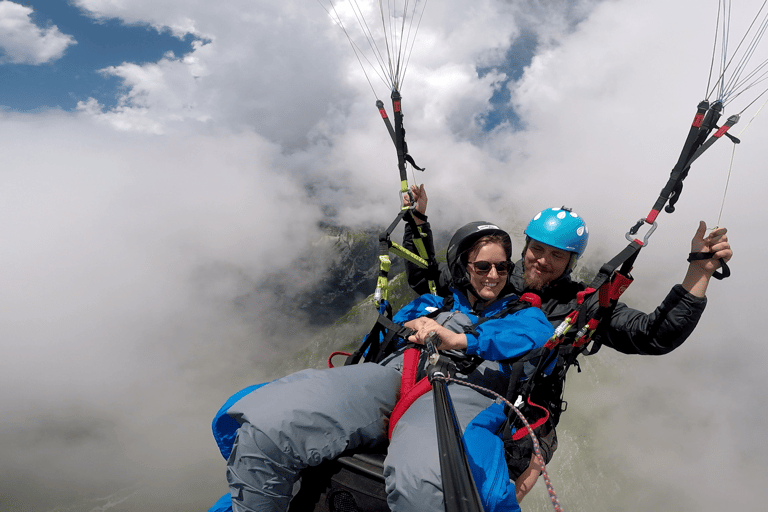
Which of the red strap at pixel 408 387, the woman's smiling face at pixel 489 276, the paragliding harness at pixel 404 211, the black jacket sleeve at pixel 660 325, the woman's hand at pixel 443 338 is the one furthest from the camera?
the paragliding harness at pixel 404 211

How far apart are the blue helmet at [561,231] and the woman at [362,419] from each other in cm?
142

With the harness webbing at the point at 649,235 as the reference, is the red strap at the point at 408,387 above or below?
below

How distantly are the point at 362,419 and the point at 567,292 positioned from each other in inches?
97.7

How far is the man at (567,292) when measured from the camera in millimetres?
3006

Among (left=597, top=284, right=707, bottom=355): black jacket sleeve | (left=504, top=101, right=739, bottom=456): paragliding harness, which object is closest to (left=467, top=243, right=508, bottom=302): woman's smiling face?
(left=504, top=101, right=739, bottom=456): paragliding harness

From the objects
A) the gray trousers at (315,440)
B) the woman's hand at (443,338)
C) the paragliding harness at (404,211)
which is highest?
the paragliding harness at (404,211)

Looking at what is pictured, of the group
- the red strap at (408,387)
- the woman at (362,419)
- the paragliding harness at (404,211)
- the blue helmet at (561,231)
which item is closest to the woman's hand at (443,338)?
the woman at (362,419)

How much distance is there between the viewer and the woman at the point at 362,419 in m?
1.97

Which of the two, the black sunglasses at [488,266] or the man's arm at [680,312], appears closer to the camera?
the man's arm at [680,312]

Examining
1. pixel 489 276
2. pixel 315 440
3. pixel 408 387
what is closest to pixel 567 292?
pixel 489 276

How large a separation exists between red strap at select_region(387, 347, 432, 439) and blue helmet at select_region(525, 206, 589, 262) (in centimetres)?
200

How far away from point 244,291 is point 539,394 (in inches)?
6745

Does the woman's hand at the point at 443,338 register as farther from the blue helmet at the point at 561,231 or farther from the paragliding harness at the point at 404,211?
Answer: the blue helmet at the point at 561,231

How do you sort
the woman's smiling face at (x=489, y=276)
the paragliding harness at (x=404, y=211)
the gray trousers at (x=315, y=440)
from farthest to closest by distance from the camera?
the paragliding harness at (x=404, y=211), the woman's smiling face at (x=489, y=276), the gray trousers at (x=315, y=440)
